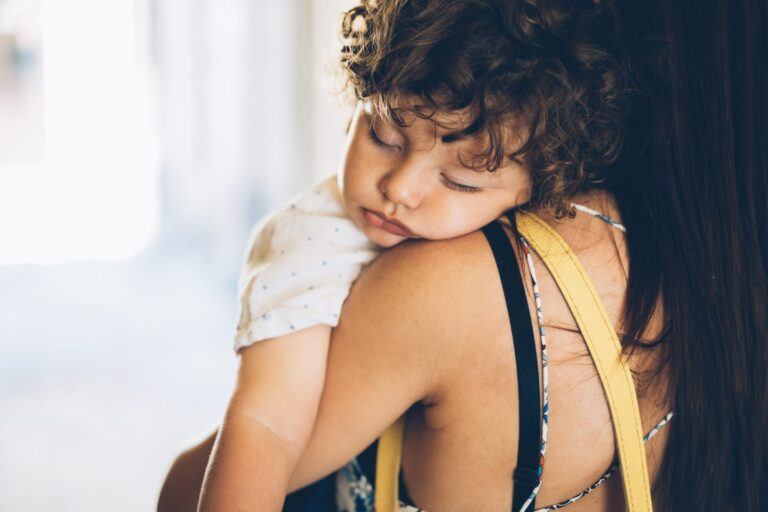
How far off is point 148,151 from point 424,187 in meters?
4.12

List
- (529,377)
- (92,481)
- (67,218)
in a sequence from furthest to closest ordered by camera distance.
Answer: (67,218), (92,481), (529,377)

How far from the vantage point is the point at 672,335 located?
2.44 ft

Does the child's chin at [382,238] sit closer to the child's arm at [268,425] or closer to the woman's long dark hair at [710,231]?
the child's arm at [268,425]

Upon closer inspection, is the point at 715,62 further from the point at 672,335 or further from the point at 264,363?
the point at 264,363

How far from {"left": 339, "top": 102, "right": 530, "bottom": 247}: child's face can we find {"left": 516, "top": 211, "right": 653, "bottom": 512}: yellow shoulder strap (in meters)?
0.13

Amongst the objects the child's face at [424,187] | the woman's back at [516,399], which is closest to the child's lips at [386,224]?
the child's face at [424,187]

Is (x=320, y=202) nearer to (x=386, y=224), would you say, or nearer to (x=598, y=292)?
(x=386, y=224)

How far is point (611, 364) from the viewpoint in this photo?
718 mm

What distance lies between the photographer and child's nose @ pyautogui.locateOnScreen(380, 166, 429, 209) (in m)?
0.86

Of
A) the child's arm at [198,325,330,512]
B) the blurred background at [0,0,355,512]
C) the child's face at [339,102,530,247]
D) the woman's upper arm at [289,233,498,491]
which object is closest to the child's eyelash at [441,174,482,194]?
the child's face at [339,102,530,247]

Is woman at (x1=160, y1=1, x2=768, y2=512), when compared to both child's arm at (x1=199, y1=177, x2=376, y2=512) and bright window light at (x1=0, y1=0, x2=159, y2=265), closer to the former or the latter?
child's arm at (x1=199, y1=177, x2=376, y2=512)

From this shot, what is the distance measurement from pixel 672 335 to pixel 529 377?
0.48 ft

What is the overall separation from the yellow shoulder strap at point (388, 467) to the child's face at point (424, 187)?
0.21 metres

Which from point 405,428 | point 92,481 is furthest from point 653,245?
point 92,481
